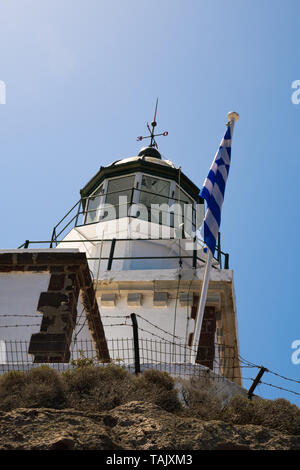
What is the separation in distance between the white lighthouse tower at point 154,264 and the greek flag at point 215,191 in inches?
84.9

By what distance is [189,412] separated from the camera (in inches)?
351

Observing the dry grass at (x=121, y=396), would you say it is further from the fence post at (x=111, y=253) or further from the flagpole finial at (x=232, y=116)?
the fence post at (x=111, y=253)

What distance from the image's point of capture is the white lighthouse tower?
49.8 ft

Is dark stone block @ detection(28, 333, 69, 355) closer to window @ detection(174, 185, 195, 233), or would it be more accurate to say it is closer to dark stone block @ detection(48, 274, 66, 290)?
→ dark stone block @ detection(48, 274, 66, 290)

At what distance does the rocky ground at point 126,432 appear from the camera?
712 cm

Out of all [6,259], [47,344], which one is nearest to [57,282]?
[6,259]

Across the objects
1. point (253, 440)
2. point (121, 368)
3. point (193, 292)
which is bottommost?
point (253, 440)

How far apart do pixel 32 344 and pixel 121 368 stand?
2.45 metres

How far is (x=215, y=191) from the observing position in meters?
13.9

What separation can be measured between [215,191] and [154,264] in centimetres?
481

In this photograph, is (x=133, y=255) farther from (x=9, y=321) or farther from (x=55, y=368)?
(x=55, y=368)

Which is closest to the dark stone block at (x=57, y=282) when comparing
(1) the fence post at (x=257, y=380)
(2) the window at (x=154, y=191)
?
(1) the fence post at (x=257, y=380)

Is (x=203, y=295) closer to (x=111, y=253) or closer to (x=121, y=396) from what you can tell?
(x=121, y=396)
